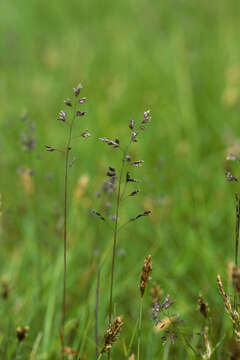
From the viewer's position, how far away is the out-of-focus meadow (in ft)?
7.08

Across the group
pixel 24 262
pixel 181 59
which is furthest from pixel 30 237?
pixel 181 59

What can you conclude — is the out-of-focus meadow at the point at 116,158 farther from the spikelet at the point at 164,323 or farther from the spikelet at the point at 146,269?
the spikelet at the point at 146,269

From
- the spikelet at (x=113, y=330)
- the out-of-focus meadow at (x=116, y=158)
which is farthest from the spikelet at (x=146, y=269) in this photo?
the out-of-focus meadow at (x=116, y=158)

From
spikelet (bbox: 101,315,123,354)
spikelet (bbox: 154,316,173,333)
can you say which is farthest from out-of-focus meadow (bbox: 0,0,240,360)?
spikelet (bbox: 101,315,123,354)

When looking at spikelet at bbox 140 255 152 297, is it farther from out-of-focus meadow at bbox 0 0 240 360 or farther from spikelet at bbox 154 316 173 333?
out-of-focus meadow at bbox 0 0 240 360

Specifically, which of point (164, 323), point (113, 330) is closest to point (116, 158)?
point (164, 323)

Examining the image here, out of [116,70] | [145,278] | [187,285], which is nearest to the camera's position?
[145,278]

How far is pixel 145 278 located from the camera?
1204mm

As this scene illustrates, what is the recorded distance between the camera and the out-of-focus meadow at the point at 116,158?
2.16m

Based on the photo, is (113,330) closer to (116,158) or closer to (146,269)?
(146,269)

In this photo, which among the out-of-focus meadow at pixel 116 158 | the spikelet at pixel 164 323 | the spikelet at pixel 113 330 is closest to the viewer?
the spikelet at pixel 113 330

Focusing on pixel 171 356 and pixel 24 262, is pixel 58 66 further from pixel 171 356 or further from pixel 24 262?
pixel 171 356

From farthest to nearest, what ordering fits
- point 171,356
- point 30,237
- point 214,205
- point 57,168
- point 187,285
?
1. point 57,168
2. point 214,205
3. point 30,237
4. point 187,285
5. point 171,356

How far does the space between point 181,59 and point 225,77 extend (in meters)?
0.65
